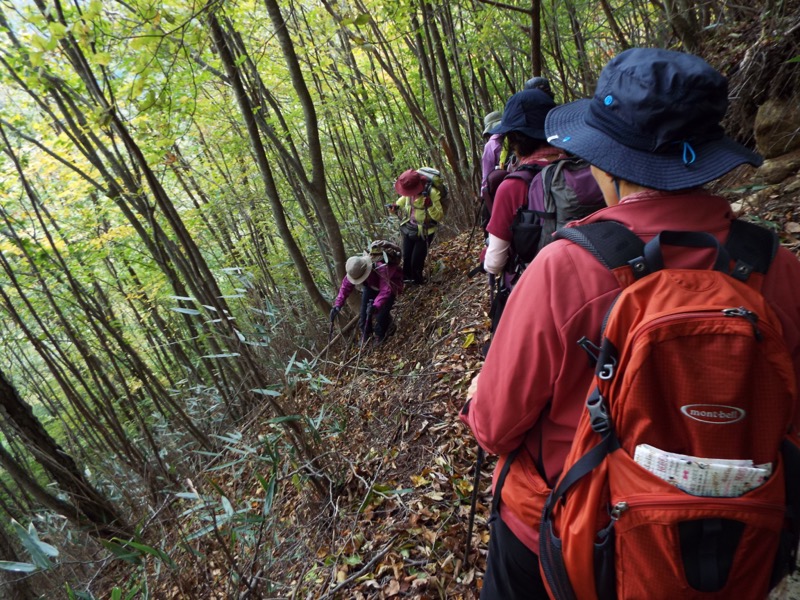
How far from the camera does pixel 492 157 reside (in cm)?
407

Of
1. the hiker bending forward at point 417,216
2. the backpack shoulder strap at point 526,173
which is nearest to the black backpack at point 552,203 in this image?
the backpack shoulder strap at point 526,173

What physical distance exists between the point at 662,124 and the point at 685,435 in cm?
60

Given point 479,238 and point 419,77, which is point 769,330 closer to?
point 479,238

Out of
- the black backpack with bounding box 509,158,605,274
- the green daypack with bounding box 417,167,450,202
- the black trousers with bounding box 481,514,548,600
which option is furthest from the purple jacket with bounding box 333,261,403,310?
the black trousers with bounding box 481,514,548,600

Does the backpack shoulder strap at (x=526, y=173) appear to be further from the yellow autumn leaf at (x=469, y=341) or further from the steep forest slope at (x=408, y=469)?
the yellow autumn leaf at (x=469, y=341)

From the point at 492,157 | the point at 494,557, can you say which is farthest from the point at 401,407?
the point at 494,557

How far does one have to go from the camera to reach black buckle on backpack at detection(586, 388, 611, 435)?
0.83 metres

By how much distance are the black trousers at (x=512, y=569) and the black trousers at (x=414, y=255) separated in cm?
523

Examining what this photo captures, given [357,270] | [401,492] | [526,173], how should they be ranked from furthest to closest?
1. [357,270]
2. [401,492]
3. [526,173]

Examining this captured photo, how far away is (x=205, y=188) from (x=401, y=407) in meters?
8.22

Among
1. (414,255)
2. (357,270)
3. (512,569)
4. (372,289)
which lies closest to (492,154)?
(357,270)

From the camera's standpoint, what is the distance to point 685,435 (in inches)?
31.1

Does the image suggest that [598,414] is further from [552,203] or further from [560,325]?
[552,203]

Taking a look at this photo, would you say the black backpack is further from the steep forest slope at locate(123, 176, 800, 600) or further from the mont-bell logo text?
the steep forest slope at locate(123, 176, 800, 600)
